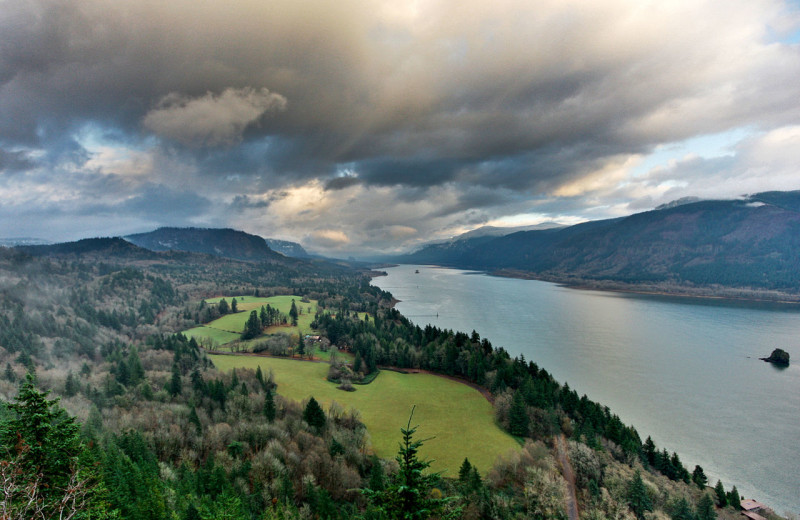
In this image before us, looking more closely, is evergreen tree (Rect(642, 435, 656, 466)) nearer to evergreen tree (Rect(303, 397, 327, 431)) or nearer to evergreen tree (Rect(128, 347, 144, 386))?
evergreen tree (Rect(303, 397, 327, 431))

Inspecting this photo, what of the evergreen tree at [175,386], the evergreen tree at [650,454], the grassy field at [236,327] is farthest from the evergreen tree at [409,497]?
the grassy field at [236,327]

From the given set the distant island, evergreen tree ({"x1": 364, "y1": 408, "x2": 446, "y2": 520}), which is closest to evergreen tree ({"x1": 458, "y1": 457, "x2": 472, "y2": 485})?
evergreen tree ({"x1": 364, "y1": 408, "x2": 446, "y2": 520})

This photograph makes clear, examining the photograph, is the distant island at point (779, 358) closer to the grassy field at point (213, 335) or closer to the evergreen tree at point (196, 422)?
the evergreen tree at point (196, 422)

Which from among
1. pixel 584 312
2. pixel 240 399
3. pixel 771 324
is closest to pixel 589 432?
pixel 240 399

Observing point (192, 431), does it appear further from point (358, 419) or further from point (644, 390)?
point (644, 390)

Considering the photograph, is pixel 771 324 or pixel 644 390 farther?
pixel 771 324

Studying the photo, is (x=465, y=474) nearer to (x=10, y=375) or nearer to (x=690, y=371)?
(x=690, y=371)

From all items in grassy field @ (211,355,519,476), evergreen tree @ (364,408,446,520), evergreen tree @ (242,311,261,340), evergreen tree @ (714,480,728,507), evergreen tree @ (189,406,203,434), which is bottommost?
grassy field @ (211,355,519,476)

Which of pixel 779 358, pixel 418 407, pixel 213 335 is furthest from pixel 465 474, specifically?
pixel 213 335
